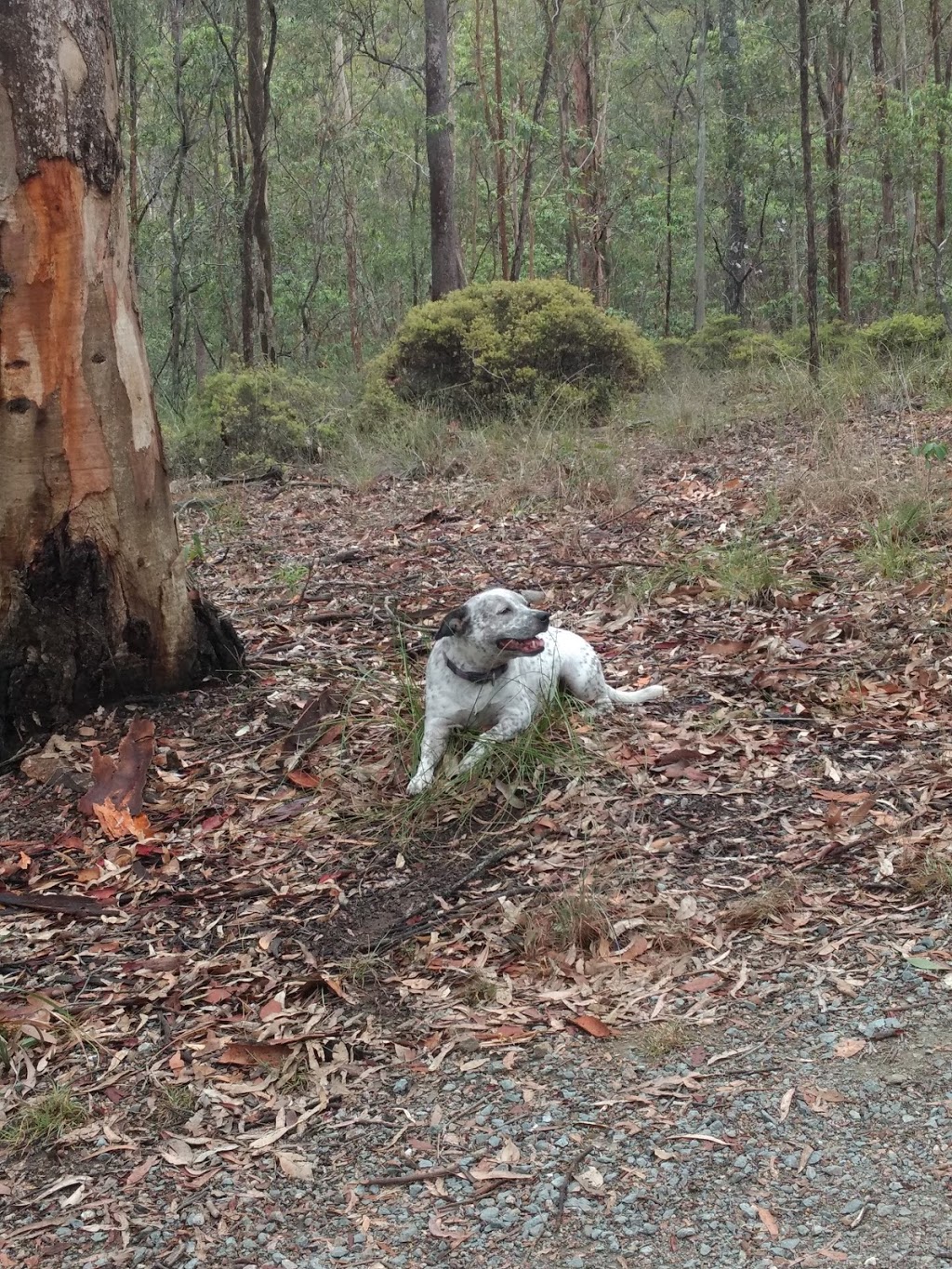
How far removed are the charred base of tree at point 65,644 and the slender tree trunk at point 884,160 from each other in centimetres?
1383

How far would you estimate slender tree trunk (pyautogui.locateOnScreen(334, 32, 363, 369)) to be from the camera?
2186 cm

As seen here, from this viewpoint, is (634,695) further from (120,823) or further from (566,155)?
(566,155)

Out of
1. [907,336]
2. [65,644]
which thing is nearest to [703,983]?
[65,644]

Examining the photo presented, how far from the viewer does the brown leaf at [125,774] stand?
4785 millimetres

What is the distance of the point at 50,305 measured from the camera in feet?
16.2

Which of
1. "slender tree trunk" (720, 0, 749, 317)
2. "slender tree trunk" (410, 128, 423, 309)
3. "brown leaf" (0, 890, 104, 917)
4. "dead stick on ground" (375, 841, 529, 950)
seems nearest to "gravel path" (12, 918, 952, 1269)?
"dead stick on ground" (375, 841, 529, 950)

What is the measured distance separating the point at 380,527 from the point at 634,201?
57.3ft

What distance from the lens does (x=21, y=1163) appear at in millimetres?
3010

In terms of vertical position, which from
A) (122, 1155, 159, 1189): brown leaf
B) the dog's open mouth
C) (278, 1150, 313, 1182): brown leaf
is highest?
the dog's open mouth

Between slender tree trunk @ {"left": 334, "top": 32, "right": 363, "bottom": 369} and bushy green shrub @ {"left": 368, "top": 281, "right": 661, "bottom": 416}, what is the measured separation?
26.6 ft

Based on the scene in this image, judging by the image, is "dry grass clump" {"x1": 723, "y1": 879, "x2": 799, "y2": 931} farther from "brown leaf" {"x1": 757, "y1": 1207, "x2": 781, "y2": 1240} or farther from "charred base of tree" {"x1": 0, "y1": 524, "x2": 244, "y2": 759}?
"charred base of tree" {"x1": 0, "y1": 524, "x2": 244, "y2": 759}

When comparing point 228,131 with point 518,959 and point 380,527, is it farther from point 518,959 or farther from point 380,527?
point 518,959

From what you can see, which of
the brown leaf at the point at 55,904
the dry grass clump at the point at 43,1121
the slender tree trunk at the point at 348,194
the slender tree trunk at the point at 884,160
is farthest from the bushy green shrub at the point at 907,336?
the dry grass clump at the point at 43,1121

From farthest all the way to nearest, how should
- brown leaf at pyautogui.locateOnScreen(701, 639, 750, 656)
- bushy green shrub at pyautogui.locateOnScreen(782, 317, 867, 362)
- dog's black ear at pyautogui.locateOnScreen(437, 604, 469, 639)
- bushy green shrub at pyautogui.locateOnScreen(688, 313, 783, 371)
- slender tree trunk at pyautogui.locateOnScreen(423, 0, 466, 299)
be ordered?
slender tree trunk at pyautogui.locateOnScreen(423, 0, 466, 299), bushy green shrub at pyautogui.locateOnScreen(688, 313, 783, 371), bushy green shrub at pyautogui.locateOnScreen(782, 317, 867, 362), brown leaf at pyautogui.locateOnScreen(701, 639, 750, 656), dog's black ear at pyautogui.locateOnScreen(437, 604, 469, 639)
